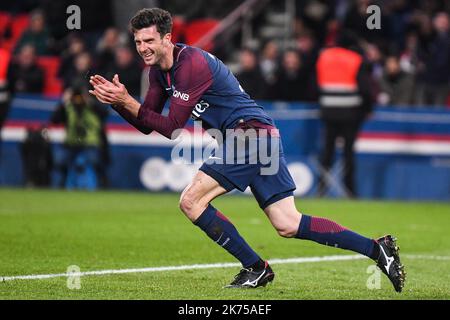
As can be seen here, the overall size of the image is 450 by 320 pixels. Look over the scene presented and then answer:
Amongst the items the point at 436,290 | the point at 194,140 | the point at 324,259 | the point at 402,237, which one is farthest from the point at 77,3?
the point at 436,290

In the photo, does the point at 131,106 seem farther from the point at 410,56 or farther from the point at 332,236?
the point at 410,56

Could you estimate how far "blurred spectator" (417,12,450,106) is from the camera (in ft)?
64.6

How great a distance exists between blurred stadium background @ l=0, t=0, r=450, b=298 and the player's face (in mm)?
7295

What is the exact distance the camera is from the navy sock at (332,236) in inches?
320

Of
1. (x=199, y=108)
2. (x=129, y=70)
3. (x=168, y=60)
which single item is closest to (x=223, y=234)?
(x=199, y=108)

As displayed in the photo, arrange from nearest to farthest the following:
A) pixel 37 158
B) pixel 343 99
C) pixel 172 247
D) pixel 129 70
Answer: pixel 172 247 < pixel 343 99 < pixel 37 158 < pixel 129 70

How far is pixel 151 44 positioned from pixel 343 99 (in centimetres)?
1057

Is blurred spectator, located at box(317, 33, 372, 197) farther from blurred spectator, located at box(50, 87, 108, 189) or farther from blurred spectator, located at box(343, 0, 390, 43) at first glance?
blurred spectator, located at box(50, 87, 108, 189)

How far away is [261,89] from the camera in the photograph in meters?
20.2

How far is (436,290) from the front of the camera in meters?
8.22

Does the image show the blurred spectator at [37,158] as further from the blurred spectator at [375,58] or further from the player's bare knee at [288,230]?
the player's bare knee at [288,230]
